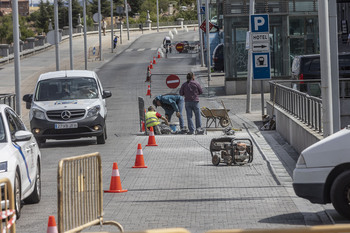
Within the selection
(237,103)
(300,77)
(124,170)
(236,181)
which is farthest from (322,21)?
(237,103)

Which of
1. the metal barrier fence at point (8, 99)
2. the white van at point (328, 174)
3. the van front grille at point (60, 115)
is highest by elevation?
the metal barrier fence at point (8, 99)

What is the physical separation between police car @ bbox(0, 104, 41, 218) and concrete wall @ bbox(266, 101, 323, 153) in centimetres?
566

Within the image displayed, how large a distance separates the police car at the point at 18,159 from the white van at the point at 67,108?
9.51 metres

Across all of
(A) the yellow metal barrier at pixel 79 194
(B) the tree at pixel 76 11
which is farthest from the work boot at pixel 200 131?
(B) the tree at pixel 76 11

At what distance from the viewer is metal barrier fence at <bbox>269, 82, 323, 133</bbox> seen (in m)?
17.8

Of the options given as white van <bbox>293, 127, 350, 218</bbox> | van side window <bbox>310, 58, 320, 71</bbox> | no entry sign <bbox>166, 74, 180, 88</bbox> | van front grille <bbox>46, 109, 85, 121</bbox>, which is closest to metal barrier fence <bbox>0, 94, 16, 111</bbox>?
van front grille <bbox>46, 109, 85, 121</bbox>

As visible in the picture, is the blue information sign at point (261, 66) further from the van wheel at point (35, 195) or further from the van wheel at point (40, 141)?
the van wheel at point (35, 195)

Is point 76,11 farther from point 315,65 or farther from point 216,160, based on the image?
point 216,160

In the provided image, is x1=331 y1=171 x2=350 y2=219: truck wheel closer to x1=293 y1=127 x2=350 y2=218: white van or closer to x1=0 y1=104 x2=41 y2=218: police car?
x1=293 y1=127 x2=350 y2=218: white van

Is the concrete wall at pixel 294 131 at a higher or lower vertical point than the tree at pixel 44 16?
lower

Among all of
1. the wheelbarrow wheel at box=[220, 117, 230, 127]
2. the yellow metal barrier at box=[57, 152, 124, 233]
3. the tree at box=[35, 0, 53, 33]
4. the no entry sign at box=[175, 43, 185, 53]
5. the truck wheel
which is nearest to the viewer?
the yellow metal barrier at box=[57, 152, 124, 233]

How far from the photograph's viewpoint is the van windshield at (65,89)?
942 inches

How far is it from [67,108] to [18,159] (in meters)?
11.5

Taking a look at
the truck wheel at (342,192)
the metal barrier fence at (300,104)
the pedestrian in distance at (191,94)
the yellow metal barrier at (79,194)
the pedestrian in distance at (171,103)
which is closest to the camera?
the yellow metal barrier at (79,194)
